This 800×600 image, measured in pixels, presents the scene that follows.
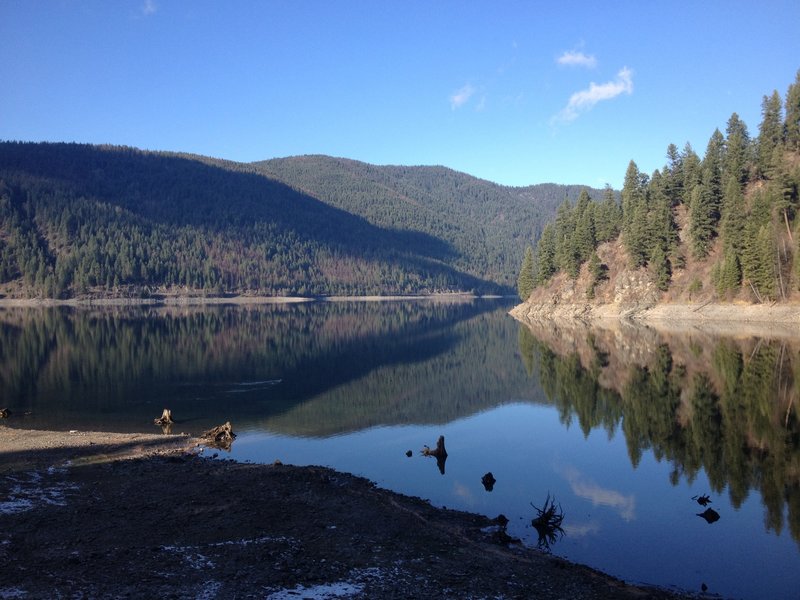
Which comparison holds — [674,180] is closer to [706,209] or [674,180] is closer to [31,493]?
[706,209]

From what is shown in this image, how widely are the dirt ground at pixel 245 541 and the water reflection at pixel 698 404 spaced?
825cm

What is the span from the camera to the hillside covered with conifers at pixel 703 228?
270 ft

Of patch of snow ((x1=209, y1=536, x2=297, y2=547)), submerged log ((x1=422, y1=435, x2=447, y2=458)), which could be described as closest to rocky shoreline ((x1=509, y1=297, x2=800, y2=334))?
submerged log ((x1=422, y1=435, x2=447, y2=458))

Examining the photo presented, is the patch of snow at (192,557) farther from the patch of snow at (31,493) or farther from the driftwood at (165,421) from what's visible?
the driftwood at (165,421)

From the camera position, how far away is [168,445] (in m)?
30.5

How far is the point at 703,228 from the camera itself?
314 feet

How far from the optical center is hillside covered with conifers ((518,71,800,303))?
3236 inches

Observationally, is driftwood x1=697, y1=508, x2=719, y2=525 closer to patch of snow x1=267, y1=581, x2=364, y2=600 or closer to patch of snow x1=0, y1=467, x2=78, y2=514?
patch of snow x1=267, y1=581, x2=364, y2=600

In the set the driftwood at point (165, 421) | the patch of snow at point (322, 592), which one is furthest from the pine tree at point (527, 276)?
the patch of snow at point (322, 592)

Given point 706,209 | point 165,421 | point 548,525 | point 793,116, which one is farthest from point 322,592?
point 793,116

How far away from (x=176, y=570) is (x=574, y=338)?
71.3 meters

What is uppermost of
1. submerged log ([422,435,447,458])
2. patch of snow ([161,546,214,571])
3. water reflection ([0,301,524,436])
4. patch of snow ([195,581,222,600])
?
patch of snow ([195,581,222,600])

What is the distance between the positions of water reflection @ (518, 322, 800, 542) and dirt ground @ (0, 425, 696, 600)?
8255 millimetres

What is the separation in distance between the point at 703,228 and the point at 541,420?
72.1 metres
